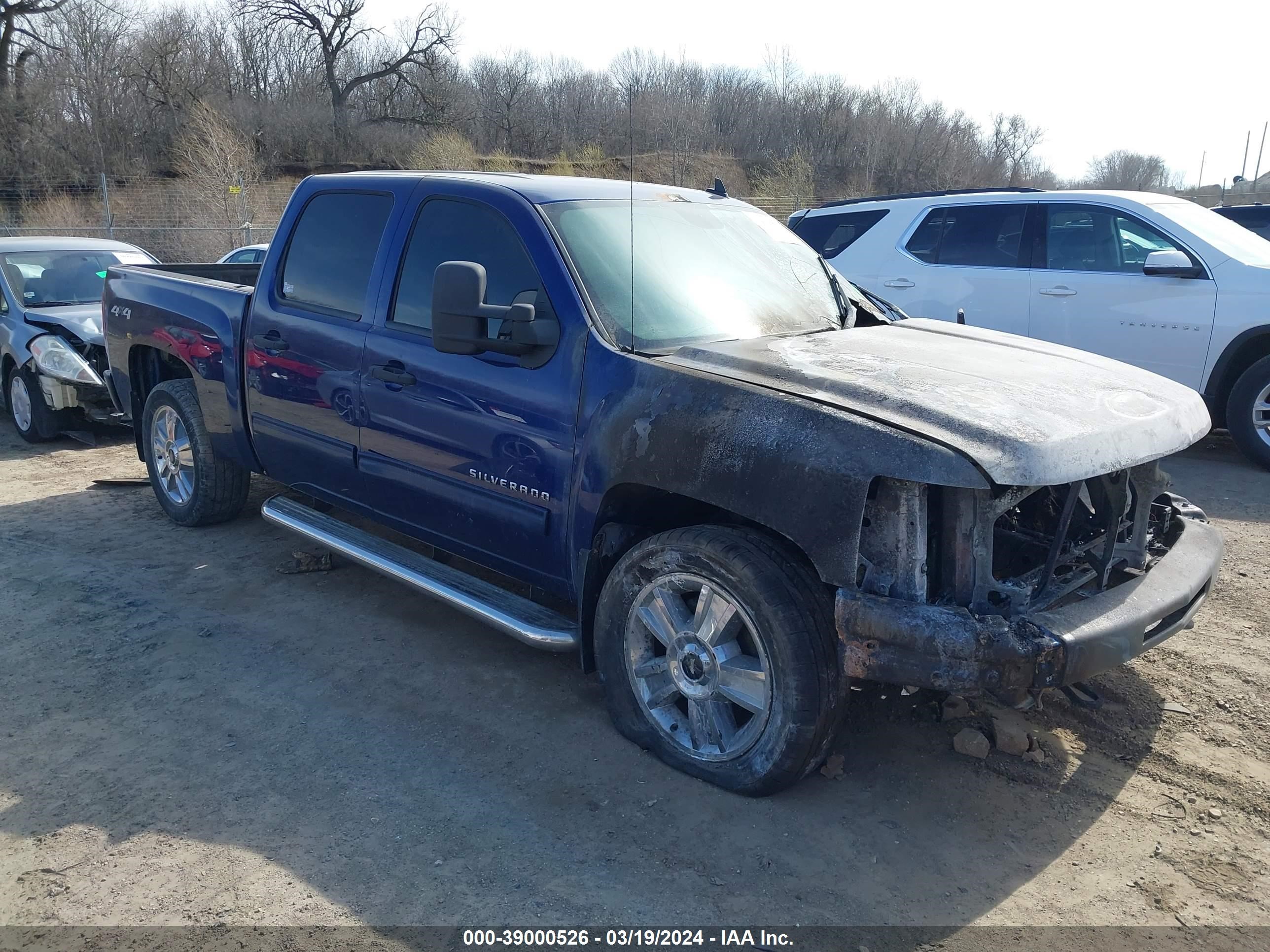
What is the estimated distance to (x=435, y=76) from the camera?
38000mm

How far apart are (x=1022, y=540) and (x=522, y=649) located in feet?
7.31

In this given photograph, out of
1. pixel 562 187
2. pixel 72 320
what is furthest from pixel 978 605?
pixel 72 320

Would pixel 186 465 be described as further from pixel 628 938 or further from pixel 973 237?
pixel 973 237

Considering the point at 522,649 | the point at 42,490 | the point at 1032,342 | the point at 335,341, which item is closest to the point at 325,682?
the point at 522,649

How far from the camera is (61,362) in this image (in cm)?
821

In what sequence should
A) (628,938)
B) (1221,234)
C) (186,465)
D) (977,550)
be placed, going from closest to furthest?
(628,938) → (977,550) → (186,465) → (1221,234)

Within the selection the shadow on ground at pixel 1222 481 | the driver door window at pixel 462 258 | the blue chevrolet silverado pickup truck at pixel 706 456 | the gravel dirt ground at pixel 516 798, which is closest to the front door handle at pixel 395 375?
the blue chevrolet silverado pickup truck at pixel 706 456

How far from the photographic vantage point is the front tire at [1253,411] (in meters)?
7.03

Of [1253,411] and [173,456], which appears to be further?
[1253,411]

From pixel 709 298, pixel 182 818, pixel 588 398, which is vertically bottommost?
pixel 182 818

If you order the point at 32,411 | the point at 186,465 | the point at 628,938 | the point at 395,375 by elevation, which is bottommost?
the point at 628,938

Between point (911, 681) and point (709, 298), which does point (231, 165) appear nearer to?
Answer: point (709, 298)

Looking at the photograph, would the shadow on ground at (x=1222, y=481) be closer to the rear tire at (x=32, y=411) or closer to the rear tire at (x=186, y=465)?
the rear tire at (x=186, y=465)

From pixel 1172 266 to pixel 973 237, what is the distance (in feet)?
5.38
